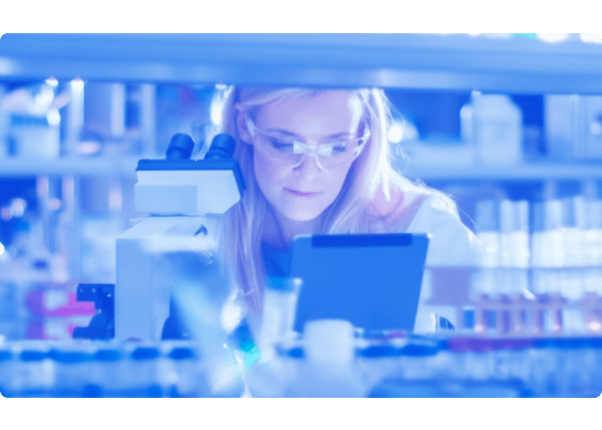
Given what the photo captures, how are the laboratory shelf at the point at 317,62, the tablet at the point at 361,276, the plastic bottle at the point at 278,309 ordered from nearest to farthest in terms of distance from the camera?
the laboratory shelf at the point at 317,62 < the tablet at the point at 361,276 < the plastic bottle at the point at 278,309

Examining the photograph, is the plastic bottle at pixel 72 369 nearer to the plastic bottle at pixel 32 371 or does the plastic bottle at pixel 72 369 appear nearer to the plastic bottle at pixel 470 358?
the plastic bottle at pixel 32 371

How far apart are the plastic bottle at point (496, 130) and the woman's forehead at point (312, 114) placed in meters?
0.48

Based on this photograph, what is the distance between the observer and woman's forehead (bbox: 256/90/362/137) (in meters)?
1.45

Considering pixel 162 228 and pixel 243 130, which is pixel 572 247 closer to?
pixel 243 130

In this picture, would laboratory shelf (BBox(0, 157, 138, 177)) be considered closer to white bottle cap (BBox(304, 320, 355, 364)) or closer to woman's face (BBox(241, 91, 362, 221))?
woman's face (BBox(241, 91, 362, 221))

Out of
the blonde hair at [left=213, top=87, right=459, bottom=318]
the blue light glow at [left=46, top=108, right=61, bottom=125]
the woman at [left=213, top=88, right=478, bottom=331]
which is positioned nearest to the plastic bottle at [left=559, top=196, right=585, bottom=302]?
the woman at [left=213, top=88, right=478, bottom=331]

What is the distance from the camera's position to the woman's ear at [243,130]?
4.88 feet

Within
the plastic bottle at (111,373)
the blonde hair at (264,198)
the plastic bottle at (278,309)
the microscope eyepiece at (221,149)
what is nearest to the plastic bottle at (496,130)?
the blonde hair at (264,198)

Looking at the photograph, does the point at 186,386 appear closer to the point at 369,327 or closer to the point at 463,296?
the point at 369,327

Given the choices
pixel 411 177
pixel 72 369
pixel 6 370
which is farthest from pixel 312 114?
pixel 6 370

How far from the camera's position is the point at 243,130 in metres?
1.49

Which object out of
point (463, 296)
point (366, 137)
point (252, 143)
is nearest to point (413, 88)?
point (366, 137)

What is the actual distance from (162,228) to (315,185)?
626 mm

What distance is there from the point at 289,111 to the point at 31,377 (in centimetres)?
99
